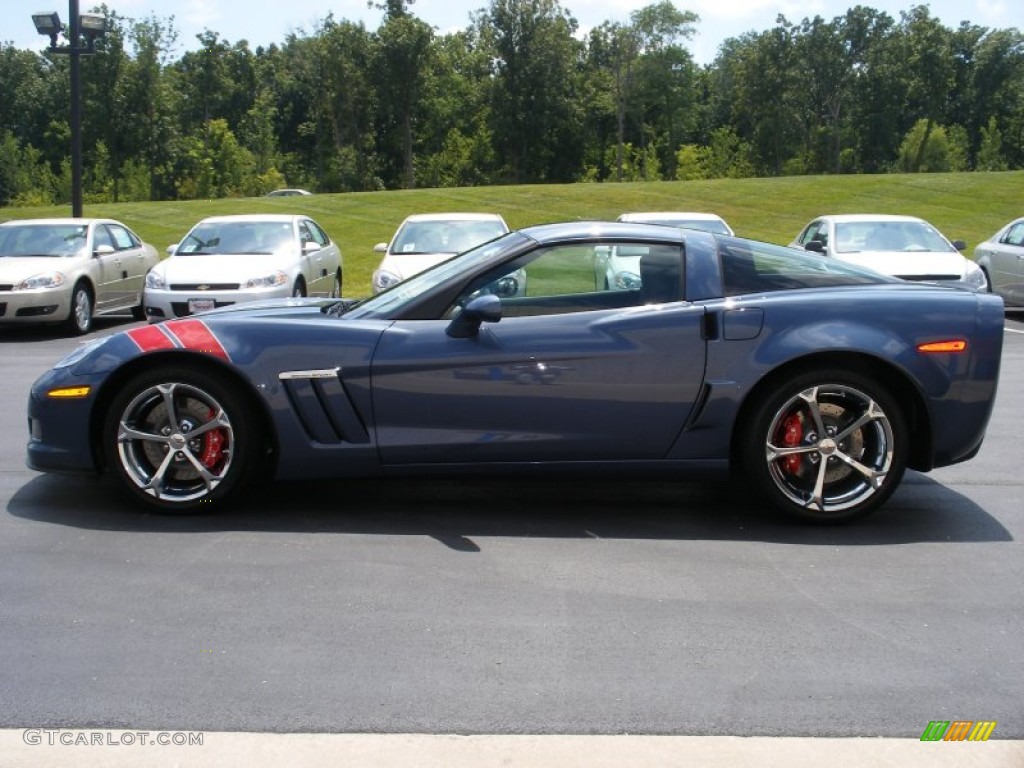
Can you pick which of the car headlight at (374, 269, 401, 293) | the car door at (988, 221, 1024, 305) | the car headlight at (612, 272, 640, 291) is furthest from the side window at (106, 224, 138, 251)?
the car door at (988, 221, 1024, 305)

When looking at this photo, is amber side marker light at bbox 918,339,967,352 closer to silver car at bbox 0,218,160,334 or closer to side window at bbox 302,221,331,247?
silver car at bbox 0,218,160,334

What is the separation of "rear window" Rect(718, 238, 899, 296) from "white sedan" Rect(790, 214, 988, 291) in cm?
839

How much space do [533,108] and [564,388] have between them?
7169 cm

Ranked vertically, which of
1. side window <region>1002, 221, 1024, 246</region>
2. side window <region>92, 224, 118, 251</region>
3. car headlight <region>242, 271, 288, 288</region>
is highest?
side window <region>1002, 221, 1024, 246</region>

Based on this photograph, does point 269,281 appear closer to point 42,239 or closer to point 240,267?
point 240,267

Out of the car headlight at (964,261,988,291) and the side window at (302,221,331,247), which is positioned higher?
the side window at (302,221,331,247)

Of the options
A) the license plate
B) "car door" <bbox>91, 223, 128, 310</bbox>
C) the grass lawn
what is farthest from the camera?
the grass lawn

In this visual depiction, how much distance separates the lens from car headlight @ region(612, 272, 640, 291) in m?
5.38

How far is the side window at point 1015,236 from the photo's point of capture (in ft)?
52.2

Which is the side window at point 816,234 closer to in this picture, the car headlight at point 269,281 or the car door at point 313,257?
the car door at point 313,257

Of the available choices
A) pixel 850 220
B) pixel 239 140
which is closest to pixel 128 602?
pixel 850 220

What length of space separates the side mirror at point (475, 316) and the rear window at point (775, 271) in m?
1.07

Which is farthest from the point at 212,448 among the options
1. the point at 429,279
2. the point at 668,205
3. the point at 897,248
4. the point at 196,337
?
the point at 668,205

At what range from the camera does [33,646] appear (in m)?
3.83
